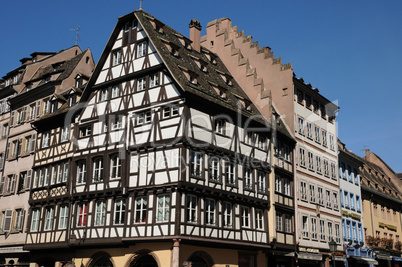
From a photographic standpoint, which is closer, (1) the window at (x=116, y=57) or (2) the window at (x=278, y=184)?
(1) the window at (x=116, y=57)

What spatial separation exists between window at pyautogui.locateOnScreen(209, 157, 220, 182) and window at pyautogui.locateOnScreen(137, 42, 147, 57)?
309 inches

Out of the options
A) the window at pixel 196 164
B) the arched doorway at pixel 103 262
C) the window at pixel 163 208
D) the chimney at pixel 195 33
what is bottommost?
the arched doorway at pixel 103 262

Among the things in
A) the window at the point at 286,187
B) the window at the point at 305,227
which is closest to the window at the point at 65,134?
the window at the point at 286,187

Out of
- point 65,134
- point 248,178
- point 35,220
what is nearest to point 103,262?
point 35,220

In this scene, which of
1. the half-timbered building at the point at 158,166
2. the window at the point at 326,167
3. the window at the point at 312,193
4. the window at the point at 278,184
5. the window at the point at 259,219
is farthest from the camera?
the window at the point at 326,167

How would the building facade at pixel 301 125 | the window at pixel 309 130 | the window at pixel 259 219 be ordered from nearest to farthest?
the window at pixel 259 219
the building facade at pixel 301 125
the window at pixel 309 130

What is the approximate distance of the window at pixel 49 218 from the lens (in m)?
31.2

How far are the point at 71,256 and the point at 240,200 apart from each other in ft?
36.2

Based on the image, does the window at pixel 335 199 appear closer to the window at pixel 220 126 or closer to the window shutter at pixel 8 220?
the window at pixel 220 126

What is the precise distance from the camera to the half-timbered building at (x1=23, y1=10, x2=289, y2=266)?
25.4 m

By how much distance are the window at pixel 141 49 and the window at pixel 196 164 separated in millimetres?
7395

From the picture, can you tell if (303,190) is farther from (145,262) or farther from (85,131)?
(85,131)

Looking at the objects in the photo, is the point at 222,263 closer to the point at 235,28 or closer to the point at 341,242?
the point at 341,242

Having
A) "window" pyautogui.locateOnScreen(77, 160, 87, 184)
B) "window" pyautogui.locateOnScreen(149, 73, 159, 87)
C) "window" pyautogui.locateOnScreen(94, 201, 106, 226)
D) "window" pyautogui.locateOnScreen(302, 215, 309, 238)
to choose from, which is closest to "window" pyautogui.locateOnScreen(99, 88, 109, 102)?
"window" pyautogui.locateOnScreen(149, 73, 159, 87)
